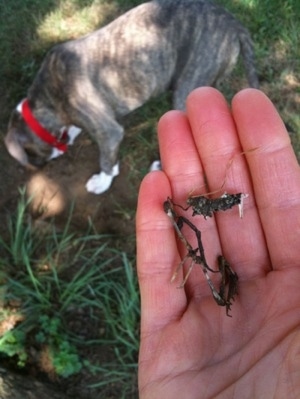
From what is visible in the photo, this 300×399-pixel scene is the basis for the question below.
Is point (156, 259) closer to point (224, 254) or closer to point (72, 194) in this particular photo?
point (224, 254)

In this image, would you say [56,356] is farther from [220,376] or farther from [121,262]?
[220,376]

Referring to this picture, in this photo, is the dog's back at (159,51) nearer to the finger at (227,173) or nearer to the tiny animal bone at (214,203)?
the finger at (227,173)

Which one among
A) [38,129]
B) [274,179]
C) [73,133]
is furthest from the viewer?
[73,133]

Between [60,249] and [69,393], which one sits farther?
[60,249]

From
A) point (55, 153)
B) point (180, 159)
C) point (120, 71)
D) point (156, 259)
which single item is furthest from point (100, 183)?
point (156, 259)

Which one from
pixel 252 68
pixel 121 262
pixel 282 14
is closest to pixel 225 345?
pixel 121 262

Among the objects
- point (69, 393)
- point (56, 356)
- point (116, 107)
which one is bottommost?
point (69, 393)

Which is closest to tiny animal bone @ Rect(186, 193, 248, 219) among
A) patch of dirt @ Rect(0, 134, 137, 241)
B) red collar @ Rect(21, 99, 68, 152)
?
patch of dirt @ Rect(0, 134, 137, 241)
